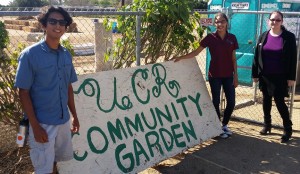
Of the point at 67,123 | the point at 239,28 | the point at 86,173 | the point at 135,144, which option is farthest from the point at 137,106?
the point at 239,28

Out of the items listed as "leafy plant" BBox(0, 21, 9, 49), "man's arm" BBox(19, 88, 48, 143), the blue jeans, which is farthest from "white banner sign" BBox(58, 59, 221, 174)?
"leafy plant" BBox(0, 21, 9, 49)

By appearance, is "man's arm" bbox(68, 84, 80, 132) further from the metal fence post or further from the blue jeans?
the blue jeans

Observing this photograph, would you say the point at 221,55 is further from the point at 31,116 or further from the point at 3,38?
the point at 31,116

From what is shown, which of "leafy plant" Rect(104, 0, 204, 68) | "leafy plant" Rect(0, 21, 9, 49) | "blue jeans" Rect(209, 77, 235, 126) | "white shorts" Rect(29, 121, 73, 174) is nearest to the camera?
"white shorts" Rect(29, 121, 73, 174)

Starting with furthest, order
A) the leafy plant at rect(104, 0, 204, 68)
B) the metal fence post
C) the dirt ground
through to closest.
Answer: the leafy plant at rect(104, 0, 204, 68) < the metal fence post < the dirt ground

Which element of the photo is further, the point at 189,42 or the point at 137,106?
the point at 189,42

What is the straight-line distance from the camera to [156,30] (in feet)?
15.5

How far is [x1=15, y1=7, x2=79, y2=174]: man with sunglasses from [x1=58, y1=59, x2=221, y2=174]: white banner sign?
60cm

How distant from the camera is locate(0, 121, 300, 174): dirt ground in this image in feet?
13.6

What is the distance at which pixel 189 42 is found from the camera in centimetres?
521

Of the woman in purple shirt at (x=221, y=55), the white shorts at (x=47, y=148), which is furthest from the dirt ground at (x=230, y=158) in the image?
the white shorts at (x=47, y=148)

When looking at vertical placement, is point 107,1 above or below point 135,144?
above

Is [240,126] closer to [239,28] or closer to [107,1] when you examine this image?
[239,28]

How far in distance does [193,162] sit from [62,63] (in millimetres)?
2376
